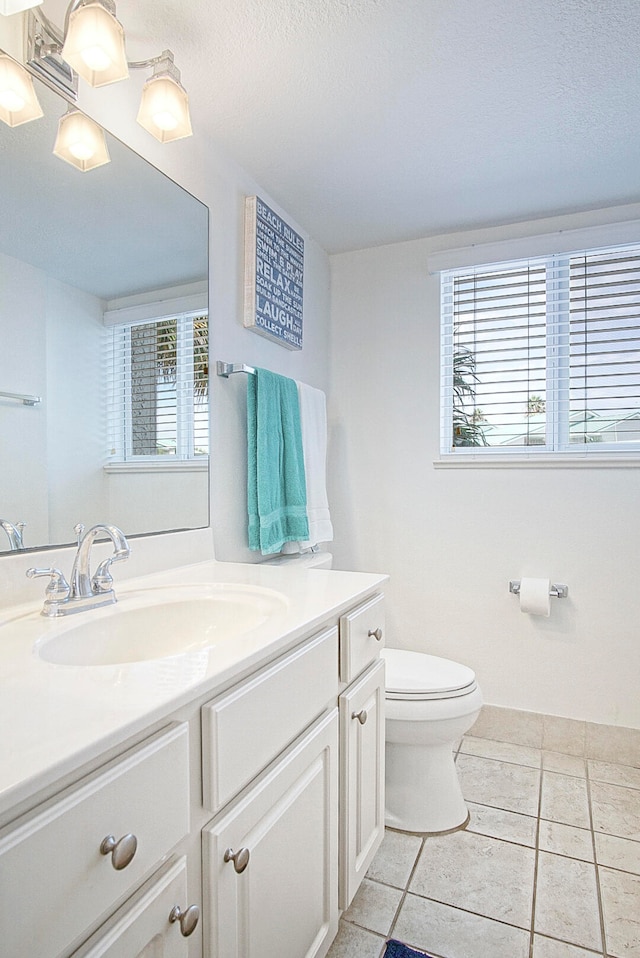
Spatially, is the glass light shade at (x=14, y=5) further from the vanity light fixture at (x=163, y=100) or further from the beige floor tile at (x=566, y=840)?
the beige floor tile at (x=566, y=840)

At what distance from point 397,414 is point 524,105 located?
125 centimetres

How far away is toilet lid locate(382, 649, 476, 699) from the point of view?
5.71ft

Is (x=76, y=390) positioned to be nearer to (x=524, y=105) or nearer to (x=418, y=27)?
(x=418, y=27)

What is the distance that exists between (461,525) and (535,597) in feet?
1.38

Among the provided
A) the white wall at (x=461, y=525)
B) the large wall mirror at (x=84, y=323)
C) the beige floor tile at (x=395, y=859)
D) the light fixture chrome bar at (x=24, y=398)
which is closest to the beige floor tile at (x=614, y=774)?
the white wall at (x=461, y=525)

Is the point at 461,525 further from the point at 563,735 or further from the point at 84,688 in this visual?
the point at 84,688

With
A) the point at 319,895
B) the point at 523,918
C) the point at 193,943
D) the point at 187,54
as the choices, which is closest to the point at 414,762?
the point at 523,918

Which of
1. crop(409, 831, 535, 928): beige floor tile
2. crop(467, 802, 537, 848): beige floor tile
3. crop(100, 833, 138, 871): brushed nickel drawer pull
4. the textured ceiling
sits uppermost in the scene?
the textured ceiling

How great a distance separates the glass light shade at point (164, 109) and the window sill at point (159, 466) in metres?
0.81

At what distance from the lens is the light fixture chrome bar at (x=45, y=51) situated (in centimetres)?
115

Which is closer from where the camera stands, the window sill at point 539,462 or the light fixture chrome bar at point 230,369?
the light fixture chrome bar at point 230,369

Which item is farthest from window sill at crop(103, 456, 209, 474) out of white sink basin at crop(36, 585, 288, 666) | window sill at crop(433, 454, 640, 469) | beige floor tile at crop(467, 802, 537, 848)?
beige floor tile at crop(467, 802, 537, 848)

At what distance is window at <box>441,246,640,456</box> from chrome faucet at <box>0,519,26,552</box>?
179 cm

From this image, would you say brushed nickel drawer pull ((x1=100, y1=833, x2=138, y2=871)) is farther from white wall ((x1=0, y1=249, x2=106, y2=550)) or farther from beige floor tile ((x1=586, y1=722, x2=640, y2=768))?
beige floor tile ((x1=586, y1=722, x2=640, y2=768))
